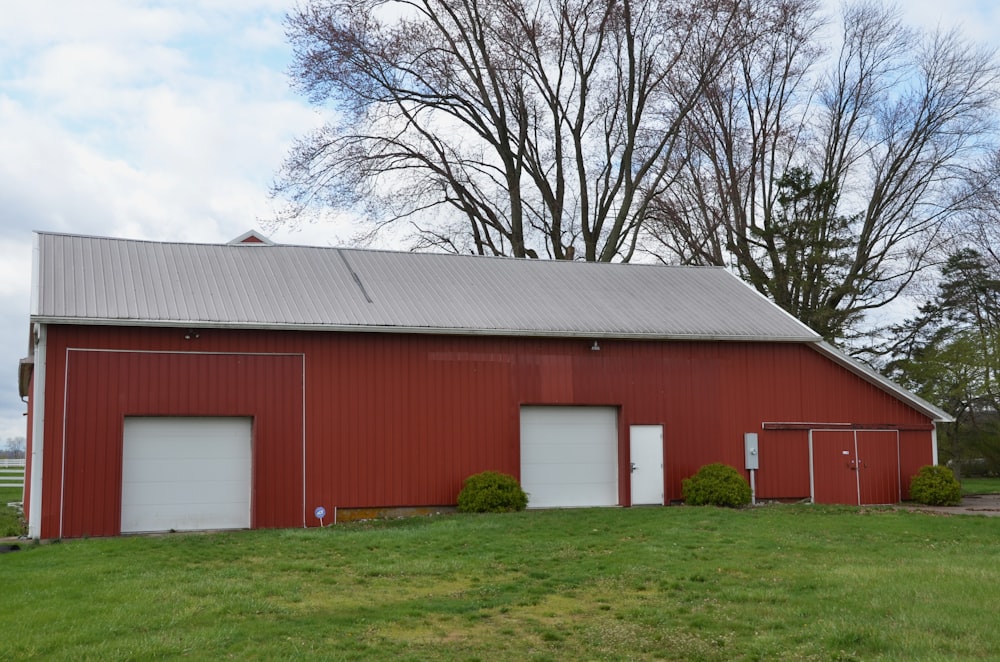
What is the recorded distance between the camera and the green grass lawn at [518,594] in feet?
28.6

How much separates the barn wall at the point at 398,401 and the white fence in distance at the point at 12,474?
53.3 ft

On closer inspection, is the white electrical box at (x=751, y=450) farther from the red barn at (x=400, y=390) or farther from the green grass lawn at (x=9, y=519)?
the green grass lawn at (x=9, y=519)

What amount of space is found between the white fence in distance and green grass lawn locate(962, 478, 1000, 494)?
93.1 ft

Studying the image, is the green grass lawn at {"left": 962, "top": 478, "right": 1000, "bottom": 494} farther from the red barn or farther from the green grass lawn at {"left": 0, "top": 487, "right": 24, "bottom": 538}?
the green grass lawn at {"left": 0, "top": 487, "right": 24, "bottom": 538}

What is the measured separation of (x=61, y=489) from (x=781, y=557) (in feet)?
38.7

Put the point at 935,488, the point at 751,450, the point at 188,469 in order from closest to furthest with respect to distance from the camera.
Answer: the point at 188,469 < the point at 751,450 < the point at 935,488

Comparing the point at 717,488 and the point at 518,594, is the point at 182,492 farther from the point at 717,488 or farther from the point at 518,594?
the point at 717,488

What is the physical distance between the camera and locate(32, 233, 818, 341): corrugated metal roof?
749 inches

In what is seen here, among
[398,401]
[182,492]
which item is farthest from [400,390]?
[182,492]

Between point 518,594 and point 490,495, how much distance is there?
845 centimetres

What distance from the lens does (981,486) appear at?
31984 millimetres

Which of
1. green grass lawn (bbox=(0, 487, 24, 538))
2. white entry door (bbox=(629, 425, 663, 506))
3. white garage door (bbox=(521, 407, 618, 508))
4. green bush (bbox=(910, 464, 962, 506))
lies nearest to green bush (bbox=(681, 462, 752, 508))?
A: white entry door (bbox=(629, 425, 663, 506))

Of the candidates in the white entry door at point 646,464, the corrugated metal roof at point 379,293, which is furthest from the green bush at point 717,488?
the corrugated metal roof at point 379,293

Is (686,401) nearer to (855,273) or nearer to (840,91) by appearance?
(855,273)
